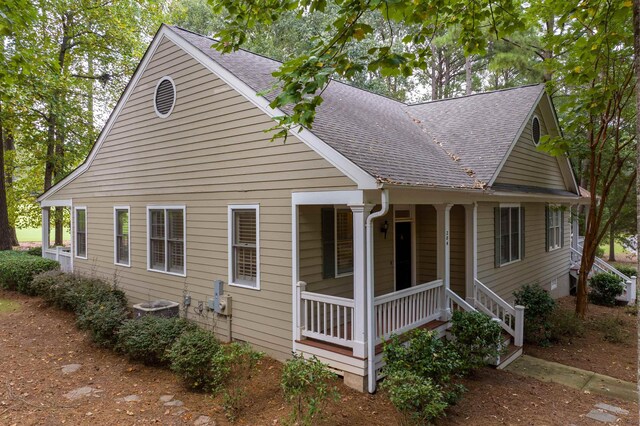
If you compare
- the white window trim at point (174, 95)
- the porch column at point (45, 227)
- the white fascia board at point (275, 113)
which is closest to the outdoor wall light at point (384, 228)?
the white fascia board at point (275, 113)

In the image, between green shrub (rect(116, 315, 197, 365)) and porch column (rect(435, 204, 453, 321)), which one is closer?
green shrub (rect(116, 315, 197, 365))

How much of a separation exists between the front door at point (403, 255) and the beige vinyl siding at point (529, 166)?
223cm

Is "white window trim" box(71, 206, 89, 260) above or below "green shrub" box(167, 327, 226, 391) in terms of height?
above

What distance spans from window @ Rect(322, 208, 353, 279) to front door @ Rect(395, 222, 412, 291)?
5.62ft

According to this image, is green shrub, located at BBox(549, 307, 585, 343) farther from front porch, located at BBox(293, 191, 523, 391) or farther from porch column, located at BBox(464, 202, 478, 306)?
porch column, located at BBox(464, 202, 478, 306)

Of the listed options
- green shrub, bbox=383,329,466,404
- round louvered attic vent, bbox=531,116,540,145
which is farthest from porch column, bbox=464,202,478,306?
round louvered attic vent, bbox=531,116,540,145

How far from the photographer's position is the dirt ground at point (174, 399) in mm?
4773

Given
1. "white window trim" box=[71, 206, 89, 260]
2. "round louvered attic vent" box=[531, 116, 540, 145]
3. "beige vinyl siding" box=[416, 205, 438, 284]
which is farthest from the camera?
"white window trim" box=[71, 206, 89, 260]

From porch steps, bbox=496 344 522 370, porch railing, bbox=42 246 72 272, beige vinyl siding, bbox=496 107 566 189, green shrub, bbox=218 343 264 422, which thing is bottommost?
porch steps, bbox=496 344 522 370

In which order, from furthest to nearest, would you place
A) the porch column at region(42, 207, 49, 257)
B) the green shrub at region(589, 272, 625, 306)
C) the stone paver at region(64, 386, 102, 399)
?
the porch column at region(42, 207, 49, 257)
the green shrub at region(589, 272, 625, 306)
the stone paver at region(64, 386, 102, 399)

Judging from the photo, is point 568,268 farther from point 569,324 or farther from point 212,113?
point 212,113

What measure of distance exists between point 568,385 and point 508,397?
4.20ft

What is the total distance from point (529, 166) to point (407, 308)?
240 inches

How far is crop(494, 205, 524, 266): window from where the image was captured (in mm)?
8906
